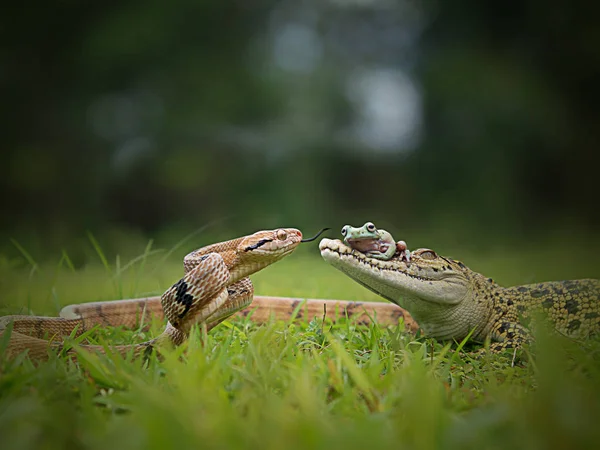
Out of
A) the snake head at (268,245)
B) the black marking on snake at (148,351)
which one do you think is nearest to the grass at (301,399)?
the black marking on snake at (148,351)

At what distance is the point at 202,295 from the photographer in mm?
2180

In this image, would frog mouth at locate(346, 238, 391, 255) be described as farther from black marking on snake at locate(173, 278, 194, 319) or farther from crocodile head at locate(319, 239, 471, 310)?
black marking on snake at locate(173, 278, 194, 319)

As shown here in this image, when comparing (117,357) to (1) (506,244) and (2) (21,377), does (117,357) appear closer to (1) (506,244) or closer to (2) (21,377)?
(2) (21,377)

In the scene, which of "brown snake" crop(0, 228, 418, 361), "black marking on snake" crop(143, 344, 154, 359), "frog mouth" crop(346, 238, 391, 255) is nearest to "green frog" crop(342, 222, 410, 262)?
"frog mouth" crop(346, 238, 391, 255)

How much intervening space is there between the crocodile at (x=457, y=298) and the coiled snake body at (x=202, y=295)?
329 mm

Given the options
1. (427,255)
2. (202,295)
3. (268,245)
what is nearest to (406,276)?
(427,255)

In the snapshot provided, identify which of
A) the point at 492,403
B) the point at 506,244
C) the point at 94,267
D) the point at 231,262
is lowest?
the point at 506,244

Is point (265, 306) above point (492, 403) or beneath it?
beneath

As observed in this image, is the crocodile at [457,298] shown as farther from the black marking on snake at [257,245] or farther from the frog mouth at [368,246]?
the black marking on snake at [257,245]

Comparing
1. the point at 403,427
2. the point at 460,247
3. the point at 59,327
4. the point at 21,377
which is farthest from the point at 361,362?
the point at 460,247

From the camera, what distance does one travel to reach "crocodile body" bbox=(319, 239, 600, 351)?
8.34ft

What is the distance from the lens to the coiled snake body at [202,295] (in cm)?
213

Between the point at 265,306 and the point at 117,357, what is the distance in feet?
4.93

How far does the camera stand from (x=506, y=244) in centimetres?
952
